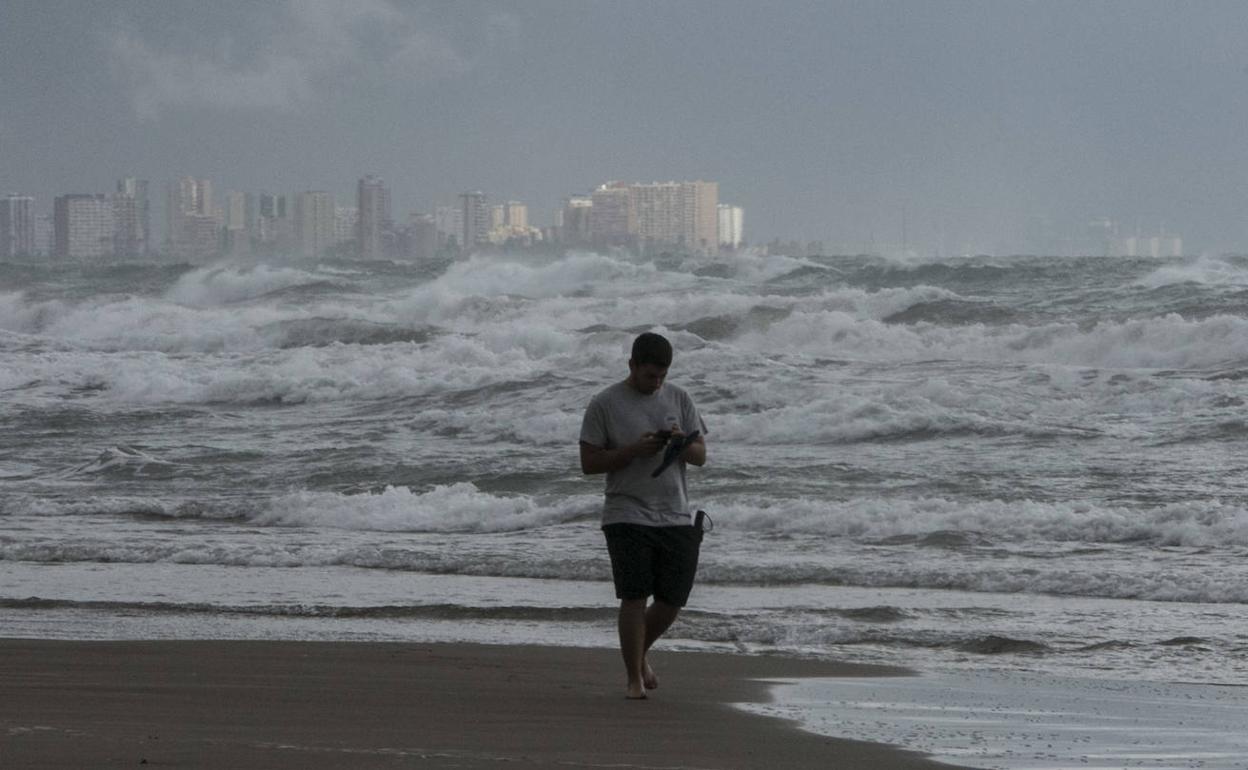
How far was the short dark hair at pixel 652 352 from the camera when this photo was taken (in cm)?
602

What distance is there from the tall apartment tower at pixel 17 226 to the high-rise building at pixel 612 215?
5068 centimetres

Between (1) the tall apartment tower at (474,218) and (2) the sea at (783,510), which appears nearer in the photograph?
(2) the sea at (783,510)

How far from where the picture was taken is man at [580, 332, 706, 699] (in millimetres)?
6047

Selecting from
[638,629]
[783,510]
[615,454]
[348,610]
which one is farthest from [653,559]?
[783,510]

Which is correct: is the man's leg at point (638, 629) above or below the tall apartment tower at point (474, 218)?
below

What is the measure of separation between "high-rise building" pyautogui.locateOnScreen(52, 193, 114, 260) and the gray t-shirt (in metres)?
128

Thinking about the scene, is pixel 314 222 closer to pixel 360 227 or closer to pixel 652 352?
pixel 360 227

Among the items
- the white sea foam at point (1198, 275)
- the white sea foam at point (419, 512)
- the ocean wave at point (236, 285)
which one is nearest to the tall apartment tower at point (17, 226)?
the ocean wave at point (236, 285)

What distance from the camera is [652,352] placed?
237 inches

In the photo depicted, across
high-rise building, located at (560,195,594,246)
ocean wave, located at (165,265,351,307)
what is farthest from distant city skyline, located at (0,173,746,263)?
ocean wave, located at (165,265,351,307)

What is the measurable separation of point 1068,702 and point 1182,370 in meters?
17.8

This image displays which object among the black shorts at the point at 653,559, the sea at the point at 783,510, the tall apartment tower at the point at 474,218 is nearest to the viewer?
the black shorts at the point at 653,559

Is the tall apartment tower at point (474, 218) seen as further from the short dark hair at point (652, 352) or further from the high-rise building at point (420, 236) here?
the short dark hair at point (652, 352)

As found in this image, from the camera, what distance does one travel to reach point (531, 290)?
5209cm
